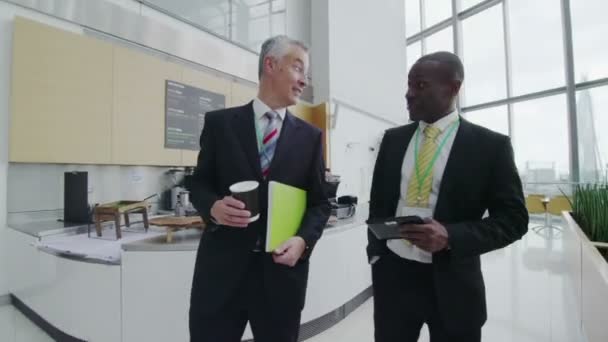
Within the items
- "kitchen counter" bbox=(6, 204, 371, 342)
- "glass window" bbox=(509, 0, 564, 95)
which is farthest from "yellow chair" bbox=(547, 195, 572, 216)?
"kitchen counter" bbox=(6, 204, 371, 342)

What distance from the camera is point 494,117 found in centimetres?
695

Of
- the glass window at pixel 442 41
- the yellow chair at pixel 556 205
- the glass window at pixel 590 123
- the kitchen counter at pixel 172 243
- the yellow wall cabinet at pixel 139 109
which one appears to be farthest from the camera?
the glass window at pixel 442 41

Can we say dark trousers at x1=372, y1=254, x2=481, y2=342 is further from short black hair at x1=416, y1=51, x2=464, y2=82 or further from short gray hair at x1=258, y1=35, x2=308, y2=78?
short gray hair at x1=258, y1=35, x2=308, y2=78

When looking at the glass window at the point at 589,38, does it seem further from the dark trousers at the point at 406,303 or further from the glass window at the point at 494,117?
the dark trousers at the point at 406,303

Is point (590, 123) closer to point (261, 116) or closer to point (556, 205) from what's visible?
point (556, 205)

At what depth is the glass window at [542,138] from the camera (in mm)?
5836

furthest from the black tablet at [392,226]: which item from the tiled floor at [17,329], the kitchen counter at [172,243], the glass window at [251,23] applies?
the glass window at [251,23]

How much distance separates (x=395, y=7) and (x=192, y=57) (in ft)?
19.6

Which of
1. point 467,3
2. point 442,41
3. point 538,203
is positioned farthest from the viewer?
point 442,41

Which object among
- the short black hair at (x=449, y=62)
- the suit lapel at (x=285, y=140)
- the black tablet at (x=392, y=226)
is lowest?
the black tablet at (x=392, y=226)

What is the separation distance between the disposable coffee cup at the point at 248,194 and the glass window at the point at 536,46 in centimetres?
728

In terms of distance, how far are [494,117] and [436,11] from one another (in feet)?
10.7

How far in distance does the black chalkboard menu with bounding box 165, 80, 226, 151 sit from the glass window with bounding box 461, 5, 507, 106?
20.0 feet

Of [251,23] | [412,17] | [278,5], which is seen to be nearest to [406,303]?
[251,23]
